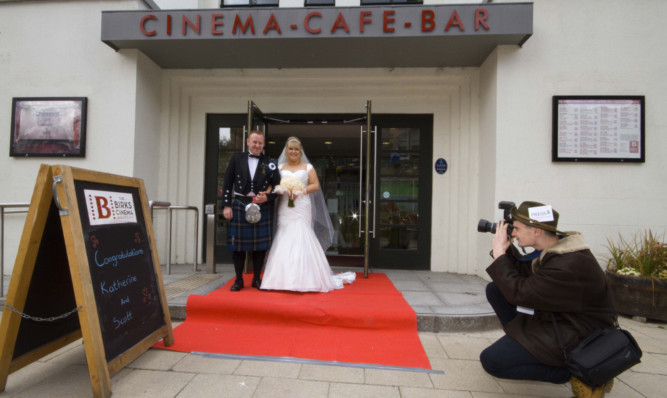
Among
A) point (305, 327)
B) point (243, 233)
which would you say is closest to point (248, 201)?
point (243, 233)

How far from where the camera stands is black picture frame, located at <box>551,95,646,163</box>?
4359 mm

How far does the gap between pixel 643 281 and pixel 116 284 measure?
4903mm

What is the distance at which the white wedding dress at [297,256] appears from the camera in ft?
12.3

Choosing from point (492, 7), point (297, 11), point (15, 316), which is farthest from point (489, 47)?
point (15, 316)

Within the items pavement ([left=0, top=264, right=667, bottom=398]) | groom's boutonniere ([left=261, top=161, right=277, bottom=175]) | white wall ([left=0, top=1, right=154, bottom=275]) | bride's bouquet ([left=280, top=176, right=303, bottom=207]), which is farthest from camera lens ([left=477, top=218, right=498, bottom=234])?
white wall ([left=0, top=1, right=154, bottom=275])

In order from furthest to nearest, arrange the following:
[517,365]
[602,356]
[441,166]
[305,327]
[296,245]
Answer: [441,166] → [296,245] → [305,327] → [517,365] → [602,356]

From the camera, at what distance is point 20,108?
4.91 meters

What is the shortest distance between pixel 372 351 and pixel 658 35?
5273mm

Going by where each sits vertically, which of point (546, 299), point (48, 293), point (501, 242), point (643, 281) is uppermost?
point (501, 242)

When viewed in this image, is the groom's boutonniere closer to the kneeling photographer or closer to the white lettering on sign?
the white lettering on sign

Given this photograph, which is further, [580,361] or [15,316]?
[15,316]

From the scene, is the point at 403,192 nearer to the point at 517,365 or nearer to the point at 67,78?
the point at 517,365

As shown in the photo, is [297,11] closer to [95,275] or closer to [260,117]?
[260,117]

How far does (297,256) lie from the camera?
12.5 feet
